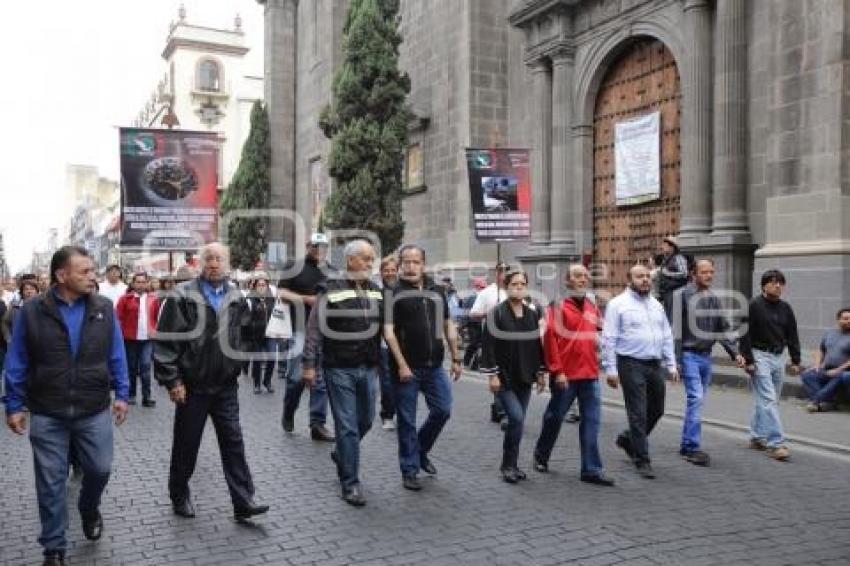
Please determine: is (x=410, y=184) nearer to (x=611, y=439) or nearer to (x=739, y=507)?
(x=611, y=439)

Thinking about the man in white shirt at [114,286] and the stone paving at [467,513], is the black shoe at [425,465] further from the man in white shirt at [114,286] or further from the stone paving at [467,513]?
the man in white shirt at [114,286]

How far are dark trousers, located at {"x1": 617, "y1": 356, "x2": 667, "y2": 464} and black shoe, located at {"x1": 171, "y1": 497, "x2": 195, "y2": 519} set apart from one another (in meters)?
3.43

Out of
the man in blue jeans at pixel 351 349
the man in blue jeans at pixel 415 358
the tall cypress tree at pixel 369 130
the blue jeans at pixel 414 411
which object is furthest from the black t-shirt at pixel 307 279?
the tall cypress tree at pixel 369 130

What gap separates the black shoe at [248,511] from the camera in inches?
213

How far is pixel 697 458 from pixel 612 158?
10.5 meters

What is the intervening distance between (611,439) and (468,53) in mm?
13806

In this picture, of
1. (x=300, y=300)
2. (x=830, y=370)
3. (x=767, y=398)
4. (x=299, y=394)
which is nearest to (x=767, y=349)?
(x=767, y=398)

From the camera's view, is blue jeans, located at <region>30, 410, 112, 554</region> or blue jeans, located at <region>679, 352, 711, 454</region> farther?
blue jeans, located at <region>679, 352, 711, 454</region>

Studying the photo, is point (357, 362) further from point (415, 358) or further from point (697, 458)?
point (697, 458)

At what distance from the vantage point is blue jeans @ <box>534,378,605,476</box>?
257 inches

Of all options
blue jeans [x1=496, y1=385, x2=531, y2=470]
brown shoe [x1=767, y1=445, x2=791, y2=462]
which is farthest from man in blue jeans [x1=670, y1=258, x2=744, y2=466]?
blue jeans [x1=496, y1=385, x2=531, y2=470]

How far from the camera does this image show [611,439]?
825 centimetres

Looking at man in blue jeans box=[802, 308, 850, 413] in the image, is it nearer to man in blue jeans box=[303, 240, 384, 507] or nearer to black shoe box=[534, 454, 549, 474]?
black shoe box=[534, 454, 549, 474]

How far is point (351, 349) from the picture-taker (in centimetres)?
618
